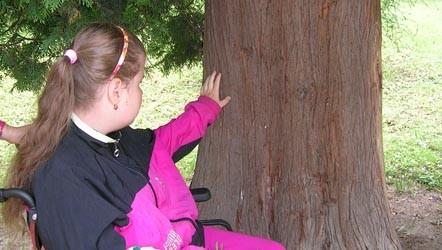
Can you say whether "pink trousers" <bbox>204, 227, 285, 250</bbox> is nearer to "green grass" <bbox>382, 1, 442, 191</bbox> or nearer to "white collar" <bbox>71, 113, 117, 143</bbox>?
"white collar" <bbox>71, 113, 117, 143</bbox>

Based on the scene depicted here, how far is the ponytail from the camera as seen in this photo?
2.21m

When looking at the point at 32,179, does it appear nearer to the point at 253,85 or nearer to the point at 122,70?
the point at 122,70

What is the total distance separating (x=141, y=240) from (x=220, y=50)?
4.02 ft

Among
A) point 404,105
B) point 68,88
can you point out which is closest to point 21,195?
point 68,88

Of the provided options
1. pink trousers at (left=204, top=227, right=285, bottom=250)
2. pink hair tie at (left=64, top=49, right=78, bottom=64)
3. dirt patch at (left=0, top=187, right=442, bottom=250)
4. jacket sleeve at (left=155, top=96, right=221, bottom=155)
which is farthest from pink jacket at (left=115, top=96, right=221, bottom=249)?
dirt patch at (left=0, top=187, right=442, bottom=250)

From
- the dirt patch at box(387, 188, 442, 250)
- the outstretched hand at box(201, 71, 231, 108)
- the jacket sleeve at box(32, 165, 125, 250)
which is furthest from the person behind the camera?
the dirt patch at box(387, 188, 442, 250)

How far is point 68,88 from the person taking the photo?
7.25 ft

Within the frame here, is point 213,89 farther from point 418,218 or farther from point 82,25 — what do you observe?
point 418,218

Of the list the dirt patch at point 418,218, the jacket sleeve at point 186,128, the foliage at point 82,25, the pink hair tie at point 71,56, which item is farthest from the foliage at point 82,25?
the dirt patch at point 418,218

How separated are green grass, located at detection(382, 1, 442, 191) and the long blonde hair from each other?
11.4 feet

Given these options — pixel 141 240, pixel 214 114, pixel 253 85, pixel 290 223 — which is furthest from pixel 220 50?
pixel 141 240

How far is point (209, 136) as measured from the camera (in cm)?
341

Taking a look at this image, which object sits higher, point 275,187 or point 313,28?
point 313,28

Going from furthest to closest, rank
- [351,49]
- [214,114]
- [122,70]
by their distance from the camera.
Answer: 1. [351,49]
2. [214,114]
3. [122,70]
